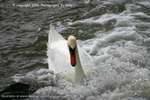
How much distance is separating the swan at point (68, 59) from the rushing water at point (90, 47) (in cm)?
18

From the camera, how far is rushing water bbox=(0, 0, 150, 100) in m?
7.95

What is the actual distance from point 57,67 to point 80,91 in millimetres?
1196

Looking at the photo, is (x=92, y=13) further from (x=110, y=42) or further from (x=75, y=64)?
(x=75, y=64)

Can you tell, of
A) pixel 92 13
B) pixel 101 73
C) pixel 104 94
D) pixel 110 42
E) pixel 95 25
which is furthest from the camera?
pixel 92 13

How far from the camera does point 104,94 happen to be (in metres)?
7.68

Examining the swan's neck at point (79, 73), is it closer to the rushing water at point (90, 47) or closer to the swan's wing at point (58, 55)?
the rushing water at point (90, 47)

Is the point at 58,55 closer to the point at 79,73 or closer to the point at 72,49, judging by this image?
the point at 79,73

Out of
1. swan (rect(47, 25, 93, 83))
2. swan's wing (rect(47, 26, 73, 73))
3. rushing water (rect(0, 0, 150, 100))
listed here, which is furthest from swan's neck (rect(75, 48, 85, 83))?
swan's wing (rect(47, 26, 73, 73))

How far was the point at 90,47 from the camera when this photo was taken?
10.4 meters

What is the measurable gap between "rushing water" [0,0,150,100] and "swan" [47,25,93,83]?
0.18m

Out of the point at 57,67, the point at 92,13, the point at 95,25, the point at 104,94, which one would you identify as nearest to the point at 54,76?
the point at 57,67

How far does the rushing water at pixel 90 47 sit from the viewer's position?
26.1 feet

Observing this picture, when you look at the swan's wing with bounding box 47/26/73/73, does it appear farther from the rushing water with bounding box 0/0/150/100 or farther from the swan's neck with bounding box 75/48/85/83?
the swan's neck with bounding box 75/48/85/83

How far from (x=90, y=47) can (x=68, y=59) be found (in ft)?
5.71
